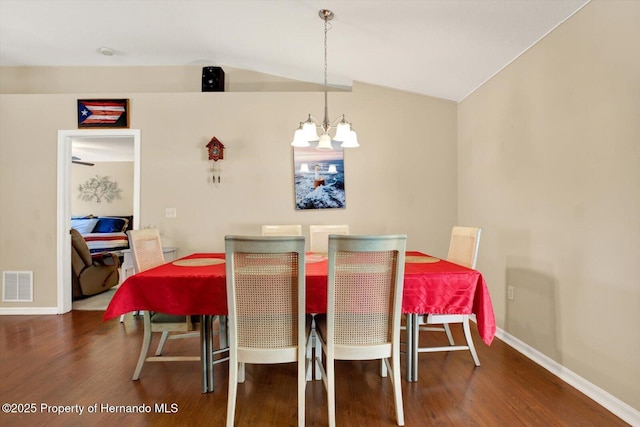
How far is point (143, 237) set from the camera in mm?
2365

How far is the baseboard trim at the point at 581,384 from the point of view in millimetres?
1711

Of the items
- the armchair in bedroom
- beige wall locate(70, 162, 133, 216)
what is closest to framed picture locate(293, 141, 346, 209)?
the armchair in bedroom

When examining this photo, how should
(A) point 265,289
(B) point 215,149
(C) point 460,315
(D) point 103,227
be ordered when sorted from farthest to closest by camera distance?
1. (D) point 103,227
2. (B) point 215,149
3. (C) point 460,315
4. (A) point 265,289

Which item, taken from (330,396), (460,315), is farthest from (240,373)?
(460,315)

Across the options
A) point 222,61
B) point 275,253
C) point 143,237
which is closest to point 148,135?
point 222,61

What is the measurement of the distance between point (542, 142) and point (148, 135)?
383 centimetres

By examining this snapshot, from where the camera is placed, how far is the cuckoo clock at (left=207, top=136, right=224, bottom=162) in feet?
11.9

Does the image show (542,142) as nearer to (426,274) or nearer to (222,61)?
(426,274)

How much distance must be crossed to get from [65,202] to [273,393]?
3.34 meters

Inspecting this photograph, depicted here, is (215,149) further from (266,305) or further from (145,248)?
(266,305)

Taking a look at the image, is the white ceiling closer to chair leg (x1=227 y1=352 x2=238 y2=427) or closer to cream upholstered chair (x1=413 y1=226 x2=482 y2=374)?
cream upholstered chair (x1=413 y1=226 x2=482 y2=374)

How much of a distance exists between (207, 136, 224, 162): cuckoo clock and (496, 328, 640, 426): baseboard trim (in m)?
3.34

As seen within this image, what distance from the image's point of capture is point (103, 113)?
369cm

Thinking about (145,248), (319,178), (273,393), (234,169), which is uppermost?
(234,169)
